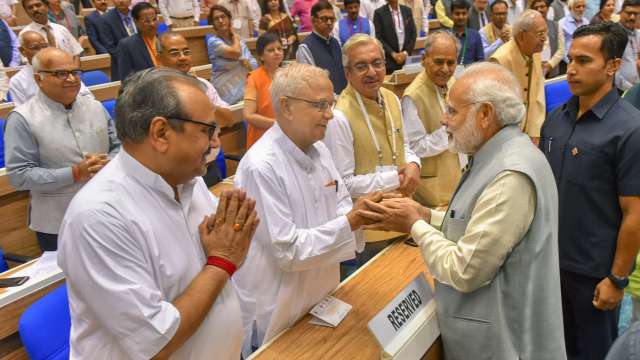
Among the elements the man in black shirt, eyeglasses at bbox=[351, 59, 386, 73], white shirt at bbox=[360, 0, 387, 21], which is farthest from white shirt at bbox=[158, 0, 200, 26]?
the man in black shirt

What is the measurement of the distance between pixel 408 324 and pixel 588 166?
106 cm

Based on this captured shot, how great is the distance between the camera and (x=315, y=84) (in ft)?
5.48

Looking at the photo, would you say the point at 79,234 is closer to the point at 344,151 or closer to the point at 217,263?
the point at 217,263

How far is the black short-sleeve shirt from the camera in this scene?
5.97 ft

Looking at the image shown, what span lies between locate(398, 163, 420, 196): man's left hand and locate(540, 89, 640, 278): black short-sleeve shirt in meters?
0.59

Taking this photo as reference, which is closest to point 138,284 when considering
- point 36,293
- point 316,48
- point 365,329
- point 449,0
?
point 365,329

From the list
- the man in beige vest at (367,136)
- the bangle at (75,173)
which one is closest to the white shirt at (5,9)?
the bangle at (75,173)

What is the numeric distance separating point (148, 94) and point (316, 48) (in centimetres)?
318

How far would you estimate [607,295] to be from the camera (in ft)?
6.22

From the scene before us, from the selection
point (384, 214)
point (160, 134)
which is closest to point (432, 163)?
point (384, 214)

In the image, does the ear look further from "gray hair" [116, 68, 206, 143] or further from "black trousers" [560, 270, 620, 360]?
"black trousers" [560, 270, 620, 360]

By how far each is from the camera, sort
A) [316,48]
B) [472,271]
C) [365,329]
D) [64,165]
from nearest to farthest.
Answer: [472,271] < [365,329] < [64,165] < [316,48]

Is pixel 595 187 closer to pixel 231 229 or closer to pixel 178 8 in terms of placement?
pixel 231 229

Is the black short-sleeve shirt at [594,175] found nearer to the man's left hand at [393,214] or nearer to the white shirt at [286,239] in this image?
the man's left hand at [393,214]
